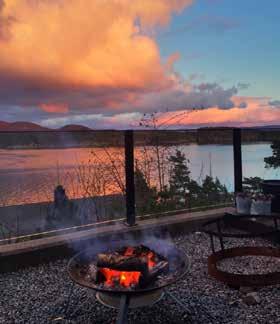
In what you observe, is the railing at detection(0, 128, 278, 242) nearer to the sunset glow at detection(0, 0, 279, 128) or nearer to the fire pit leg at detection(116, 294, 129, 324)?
the sunset glow at detection(0, 0, 279, 128)

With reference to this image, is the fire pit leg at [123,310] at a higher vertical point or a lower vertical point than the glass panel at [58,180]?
lower

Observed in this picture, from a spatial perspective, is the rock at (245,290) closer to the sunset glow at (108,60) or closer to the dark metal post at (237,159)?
the dark metal post at (237,159)

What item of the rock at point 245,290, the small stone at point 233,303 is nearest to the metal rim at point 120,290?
the small stone at point 233,303

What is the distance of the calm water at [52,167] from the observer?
132 inches

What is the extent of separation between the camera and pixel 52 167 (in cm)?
369

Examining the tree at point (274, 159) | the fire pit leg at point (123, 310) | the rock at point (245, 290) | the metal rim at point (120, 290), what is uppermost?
the tree at point (274, 159)

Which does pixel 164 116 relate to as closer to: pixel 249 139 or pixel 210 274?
pixel 249 139

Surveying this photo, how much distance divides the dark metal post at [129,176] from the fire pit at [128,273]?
1.22 metres

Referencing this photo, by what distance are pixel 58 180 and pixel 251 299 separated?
2349mm

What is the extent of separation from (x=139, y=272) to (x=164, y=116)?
307cm

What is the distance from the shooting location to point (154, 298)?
222cm

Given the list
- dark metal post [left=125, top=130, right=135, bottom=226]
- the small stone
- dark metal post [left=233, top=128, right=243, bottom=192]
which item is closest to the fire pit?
the small stone

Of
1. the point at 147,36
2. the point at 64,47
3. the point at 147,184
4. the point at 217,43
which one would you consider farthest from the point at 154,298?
the point at 217,43

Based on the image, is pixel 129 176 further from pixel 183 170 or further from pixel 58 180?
pixel 183 170
